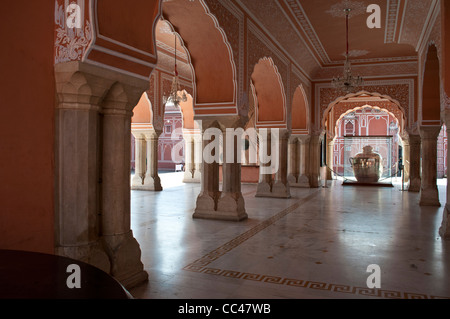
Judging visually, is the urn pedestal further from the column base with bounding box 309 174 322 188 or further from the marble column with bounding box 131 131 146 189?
the marble column with bounding box 131 131 146 189

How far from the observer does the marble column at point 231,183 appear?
5.39 meters

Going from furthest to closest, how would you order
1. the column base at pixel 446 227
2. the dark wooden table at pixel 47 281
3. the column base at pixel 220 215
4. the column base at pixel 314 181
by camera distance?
1. the column base at pixel 314 181
2. the column base at pixel 220 215
3. the column base at pixel 446 227
4. the dark wooden table at pixel 47 281

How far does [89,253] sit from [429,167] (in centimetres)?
659

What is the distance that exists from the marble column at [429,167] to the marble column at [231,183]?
3706 mm

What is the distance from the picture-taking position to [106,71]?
2496 mm

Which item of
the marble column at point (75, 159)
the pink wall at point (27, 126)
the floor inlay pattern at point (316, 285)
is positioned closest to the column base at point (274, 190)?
the floor inlay pattern at point (316, 285)

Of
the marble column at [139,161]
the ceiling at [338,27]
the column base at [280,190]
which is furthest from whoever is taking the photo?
the marble column at [139,161]

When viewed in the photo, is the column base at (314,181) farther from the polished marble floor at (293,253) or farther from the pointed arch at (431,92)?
the pointed arch at (431,92)

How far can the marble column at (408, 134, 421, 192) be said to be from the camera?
958 cm

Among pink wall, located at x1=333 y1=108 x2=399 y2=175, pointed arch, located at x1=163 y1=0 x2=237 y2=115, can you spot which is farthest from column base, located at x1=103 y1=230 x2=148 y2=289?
pink wall, located at x1=333 y1=108 x2=399 y2=175

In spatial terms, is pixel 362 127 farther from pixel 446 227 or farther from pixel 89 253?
pixel 89 253

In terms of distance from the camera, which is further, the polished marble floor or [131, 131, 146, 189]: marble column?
[131, 131, 146, 189]: marble column

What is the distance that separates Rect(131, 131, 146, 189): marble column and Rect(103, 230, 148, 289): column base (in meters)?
7.08
